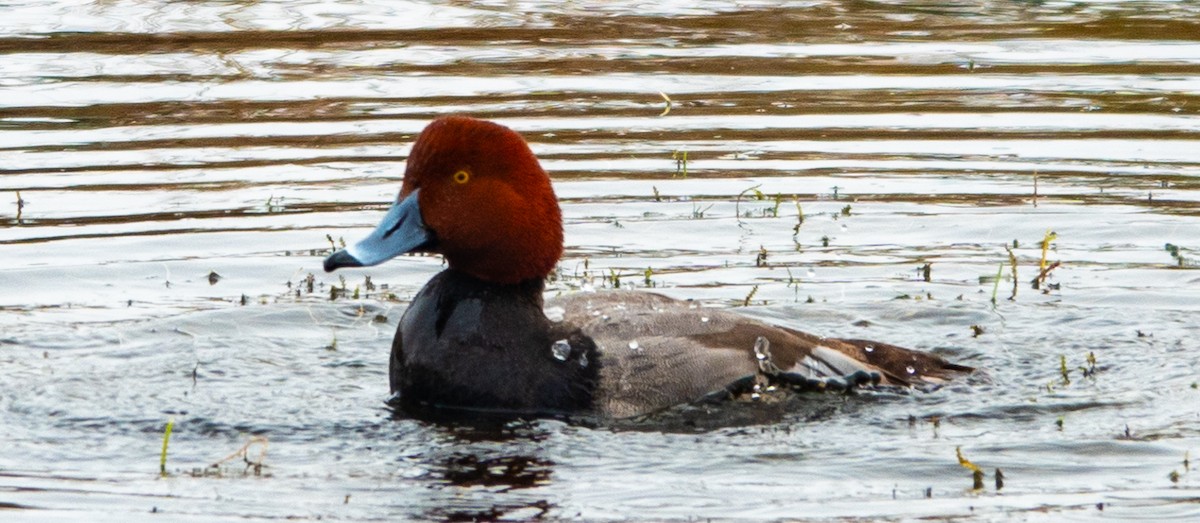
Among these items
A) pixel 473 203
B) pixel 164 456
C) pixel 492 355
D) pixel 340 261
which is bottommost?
pixel 164 456

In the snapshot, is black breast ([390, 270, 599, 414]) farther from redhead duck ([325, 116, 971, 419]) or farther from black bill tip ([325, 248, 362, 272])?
black bill tip ([325, 248, 362, 272])

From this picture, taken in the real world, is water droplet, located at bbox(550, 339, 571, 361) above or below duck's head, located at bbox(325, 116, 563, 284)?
below

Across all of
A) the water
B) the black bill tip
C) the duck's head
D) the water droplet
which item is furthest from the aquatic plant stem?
the water droplet

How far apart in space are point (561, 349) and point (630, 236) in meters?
3.33

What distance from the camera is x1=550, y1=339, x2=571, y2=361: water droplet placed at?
770cm

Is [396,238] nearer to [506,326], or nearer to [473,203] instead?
[473,203]

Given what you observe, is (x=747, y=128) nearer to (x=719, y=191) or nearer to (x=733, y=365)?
(x=719, y=191)

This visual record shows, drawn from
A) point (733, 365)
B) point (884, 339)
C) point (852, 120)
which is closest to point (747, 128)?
point (852, 120)

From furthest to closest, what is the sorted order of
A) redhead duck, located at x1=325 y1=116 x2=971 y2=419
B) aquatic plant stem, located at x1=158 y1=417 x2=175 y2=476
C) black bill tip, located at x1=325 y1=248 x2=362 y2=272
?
redhead duck, located at x1=325 y1=116 x2=971 y2=419, black bill tip, located at x1=325 y1=248 x2=362 y2=272, aquatic plant stem, located at x1=158 y1=417 x2=175 y2=476

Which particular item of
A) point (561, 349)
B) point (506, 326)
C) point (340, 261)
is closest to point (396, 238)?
point (340, 261)

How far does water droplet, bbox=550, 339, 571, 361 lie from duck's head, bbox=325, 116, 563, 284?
33cm

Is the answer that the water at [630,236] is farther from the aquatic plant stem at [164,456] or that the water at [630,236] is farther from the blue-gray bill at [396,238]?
the blue-gray bill at [396,238]

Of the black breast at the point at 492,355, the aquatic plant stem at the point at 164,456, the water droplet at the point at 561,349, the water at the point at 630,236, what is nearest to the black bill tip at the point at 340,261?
the black breast at the point at 492,355

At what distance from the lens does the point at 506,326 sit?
25.3ft
